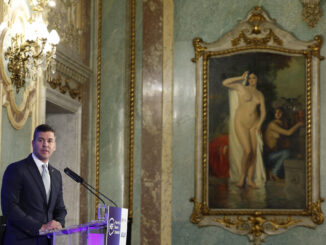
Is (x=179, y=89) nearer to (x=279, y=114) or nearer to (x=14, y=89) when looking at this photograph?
(x=279, y=114)

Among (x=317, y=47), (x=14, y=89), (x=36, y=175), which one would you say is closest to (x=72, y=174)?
(x=36, y=175)

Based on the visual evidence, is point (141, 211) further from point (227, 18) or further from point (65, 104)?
point (227, 18)

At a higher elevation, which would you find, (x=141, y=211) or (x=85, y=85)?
(x=85, y=85)

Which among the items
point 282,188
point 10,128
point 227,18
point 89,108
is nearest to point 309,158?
point 282,188

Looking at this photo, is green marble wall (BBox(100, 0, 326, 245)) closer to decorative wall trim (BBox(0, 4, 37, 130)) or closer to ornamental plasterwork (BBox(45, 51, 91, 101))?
ornamental plasterwork (BBox(45, 51, 91, 101))

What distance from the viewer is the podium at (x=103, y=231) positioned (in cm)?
385

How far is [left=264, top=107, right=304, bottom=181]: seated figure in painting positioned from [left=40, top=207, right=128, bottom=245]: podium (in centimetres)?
432

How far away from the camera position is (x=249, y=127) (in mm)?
8328

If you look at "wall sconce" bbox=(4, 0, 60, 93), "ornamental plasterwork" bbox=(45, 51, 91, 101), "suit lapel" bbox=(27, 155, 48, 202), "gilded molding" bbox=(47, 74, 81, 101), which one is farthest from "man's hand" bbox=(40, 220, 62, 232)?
"gilded molding" bbox=(47, 74, 81, 101)

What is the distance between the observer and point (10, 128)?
5.90m

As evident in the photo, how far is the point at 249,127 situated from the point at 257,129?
3.9 inches

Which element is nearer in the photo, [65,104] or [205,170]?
[65,104]

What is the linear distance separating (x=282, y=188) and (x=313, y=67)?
1483 millimetres

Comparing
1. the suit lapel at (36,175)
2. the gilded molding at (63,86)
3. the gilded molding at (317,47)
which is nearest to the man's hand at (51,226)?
the suit lapel at (36,175)
